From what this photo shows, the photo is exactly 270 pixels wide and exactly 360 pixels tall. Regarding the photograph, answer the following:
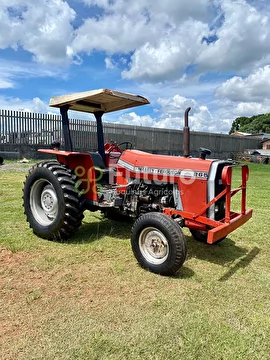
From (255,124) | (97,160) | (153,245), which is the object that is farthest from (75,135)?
(255,124)

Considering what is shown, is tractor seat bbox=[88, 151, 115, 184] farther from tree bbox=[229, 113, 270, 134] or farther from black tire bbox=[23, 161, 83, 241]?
tree bbox=[229, 113, 270, 134]

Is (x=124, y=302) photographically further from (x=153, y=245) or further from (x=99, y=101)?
(x=99, y=101)

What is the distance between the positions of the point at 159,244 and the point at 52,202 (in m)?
1.88

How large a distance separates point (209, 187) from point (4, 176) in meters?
8.58

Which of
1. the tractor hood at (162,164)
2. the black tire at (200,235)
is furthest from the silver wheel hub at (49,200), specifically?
the black tire at (200,235)

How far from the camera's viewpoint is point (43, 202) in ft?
15.3

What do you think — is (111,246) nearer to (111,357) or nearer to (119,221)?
(119,221)

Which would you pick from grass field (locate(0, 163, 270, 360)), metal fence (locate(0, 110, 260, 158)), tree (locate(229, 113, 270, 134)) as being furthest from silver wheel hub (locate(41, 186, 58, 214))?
tree (locate(229, 113, 270, 134))

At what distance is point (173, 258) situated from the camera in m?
3.22

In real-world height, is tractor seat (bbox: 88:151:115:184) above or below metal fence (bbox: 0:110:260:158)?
below

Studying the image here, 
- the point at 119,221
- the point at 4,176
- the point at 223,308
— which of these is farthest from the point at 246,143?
the point at 223,308

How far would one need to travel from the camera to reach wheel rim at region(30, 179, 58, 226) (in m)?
4.53

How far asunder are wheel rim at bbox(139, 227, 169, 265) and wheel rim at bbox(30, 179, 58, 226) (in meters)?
1.57

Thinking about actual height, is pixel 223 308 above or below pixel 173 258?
below
